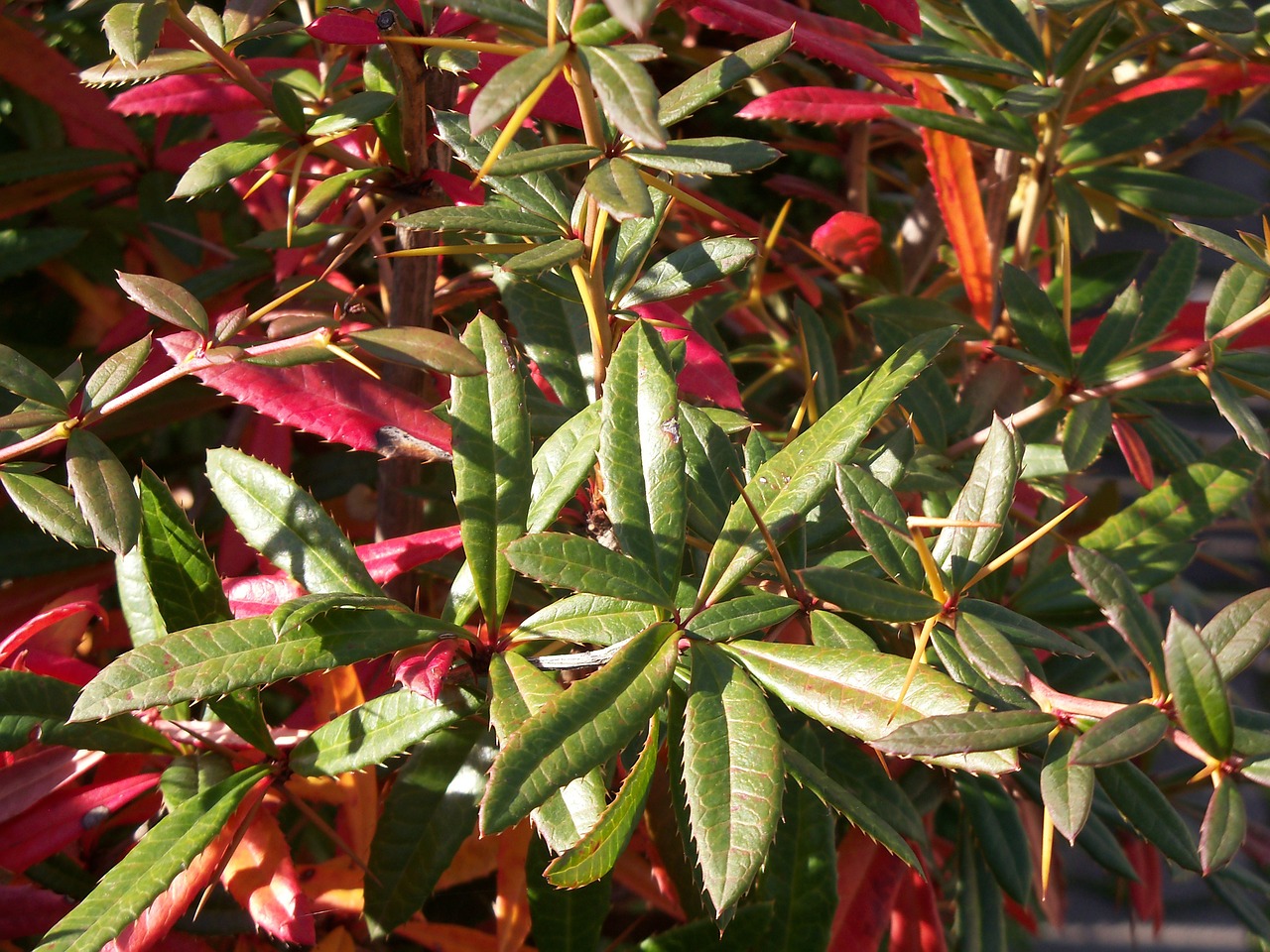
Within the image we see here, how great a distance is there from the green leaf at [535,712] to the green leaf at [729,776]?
0.05 m

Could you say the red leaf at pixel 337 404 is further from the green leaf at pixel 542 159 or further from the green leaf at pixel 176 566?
the green leaf at pixel 542 159

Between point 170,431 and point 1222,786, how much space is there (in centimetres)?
100

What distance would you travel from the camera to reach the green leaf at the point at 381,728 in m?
0.50

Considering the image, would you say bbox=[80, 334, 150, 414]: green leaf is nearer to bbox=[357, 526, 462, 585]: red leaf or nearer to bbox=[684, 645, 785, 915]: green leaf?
bbox=[357, 526, 462, 585]: red leaf

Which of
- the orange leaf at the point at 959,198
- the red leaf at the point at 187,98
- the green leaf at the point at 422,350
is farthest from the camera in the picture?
the orange leaf at the point at 959,198

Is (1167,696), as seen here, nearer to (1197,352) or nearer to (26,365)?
(1197,352)

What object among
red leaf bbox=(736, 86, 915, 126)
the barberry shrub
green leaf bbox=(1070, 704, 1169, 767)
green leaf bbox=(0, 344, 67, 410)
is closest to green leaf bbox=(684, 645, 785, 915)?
the barberry shrub

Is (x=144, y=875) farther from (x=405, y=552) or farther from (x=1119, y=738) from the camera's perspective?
(x=1119, y=738)

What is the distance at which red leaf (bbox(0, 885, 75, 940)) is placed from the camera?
22.1 inches

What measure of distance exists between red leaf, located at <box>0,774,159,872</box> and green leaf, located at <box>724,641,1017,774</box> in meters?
0.37

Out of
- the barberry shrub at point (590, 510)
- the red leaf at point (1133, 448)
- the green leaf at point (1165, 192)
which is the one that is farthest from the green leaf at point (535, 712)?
the green leaf at point (1165, 192)

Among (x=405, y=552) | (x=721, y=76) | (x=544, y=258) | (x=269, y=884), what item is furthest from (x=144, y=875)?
(x=721, y=76)

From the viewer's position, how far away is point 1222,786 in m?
0.41

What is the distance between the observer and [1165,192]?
78 centimetres
